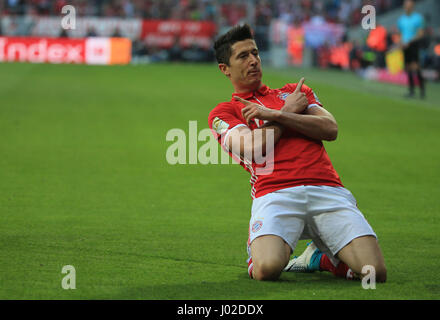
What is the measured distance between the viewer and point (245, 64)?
5199 millimetres

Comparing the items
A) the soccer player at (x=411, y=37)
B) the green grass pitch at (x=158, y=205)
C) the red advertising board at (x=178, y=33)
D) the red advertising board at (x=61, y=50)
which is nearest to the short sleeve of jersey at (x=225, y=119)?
the green grass pitch at (x=158, y=205)

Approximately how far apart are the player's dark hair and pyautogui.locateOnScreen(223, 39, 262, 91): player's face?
0.03 meters

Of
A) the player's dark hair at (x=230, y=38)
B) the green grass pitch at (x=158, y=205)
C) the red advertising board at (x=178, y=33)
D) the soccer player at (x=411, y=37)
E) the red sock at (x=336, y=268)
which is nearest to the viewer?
the green grass pitch at (x=158, y=205)

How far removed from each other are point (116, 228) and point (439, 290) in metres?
2.78

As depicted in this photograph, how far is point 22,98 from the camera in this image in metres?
17.8

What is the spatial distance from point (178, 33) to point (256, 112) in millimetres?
36692

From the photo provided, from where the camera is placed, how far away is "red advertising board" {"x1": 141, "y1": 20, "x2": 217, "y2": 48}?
134 feet

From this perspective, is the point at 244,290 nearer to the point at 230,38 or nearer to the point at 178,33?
the point at 230,38

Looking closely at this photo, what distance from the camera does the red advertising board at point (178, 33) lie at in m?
40.8

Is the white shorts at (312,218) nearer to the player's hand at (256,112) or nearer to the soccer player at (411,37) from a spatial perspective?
the player's hand at (256,112)

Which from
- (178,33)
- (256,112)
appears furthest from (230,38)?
(178,33)

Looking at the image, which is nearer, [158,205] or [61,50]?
[158,205]

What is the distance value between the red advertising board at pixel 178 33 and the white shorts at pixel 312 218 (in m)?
36.3
